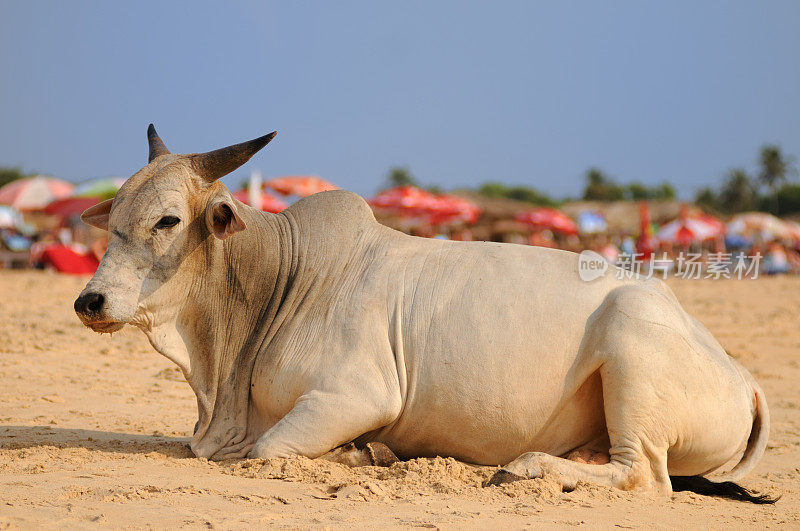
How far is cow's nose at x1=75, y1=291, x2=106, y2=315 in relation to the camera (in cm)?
408

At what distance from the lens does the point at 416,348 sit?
4.41 metres

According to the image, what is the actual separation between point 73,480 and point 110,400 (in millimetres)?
2837

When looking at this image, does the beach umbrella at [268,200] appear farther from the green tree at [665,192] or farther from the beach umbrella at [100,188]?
the green tree at [665,192]

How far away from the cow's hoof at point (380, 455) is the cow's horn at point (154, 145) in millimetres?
2058

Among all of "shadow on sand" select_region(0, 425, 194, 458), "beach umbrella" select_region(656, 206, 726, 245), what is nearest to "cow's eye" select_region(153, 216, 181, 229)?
"shadow on sand" select_region(0, 425, 194, 458)

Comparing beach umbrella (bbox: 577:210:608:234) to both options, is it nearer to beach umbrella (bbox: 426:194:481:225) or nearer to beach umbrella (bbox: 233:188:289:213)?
beach umbrella (bbox: 426:194:481:225)

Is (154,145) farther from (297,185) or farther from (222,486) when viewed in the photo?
(297,185)

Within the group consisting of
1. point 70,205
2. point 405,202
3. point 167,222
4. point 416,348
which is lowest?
point 416,348

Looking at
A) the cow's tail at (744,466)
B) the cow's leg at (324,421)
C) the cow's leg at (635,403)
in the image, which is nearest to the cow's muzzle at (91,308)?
the cow's leg at (324,421)

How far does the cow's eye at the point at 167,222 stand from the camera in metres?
4.37

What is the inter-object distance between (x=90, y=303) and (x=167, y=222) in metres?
0.57

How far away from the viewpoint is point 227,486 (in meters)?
3.76

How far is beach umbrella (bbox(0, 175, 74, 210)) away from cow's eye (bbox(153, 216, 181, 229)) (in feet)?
84.2

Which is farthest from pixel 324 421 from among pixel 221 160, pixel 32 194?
pixel 32 194
